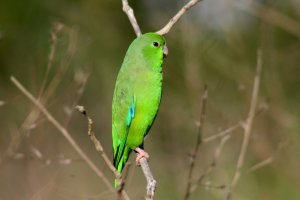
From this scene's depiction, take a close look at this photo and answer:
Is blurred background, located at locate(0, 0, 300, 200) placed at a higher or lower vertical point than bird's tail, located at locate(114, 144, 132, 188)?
lower

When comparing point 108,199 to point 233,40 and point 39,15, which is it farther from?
point 39,15

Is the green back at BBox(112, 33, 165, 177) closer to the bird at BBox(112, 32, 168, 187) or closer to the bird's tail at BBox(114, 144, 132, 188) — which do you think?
the bird at BBox(112, 32, 168, 187)

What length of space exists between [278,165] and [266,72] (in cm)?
151

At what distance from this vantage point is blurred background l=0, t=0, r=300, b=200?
725 cm

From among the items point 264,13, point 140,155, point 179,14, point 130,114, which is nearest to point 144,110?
point 130,114

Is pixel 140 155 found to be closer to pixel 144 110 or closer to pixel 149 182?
pixel 144 110

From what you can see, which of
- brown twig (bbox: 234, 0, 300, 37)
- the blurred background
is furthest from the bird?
brown twig (bbox: 234, 0, 300, 37)

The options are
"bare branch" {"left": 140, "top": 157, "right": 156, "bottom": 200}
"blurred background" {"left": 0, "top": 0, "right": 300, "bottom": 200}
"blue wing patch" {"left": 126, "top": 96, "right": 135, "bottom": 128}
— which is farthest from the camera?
"blurred background" {"left": 0, "top": 0, "right": 300, "bottom": 200}

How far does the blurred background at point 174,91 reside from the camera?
7254 mm

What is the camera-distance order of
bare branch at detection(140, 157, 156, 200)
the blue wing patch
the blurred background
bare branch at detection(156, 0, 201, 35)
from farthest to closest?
the blurred background → the blue wing patch → bare branch at detection(156, 0, 201, 35) → bare branch at detection(140, 157, 156, 200)

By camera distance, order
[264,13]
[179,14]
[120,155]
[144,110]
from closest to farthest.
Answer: [179,14]
[144,110]
[120,155]
[264,13]

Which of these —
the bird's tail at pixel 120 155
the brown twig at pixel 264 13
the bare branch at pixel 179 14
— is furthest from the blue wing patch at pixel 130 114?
the brown twig at pixel 264 13

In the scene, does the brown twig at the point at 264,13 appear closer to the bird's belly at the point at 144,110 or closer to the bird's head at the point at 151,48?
the bird's head at the point at 151,48

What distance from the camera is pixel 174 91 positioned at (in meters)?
11.3
